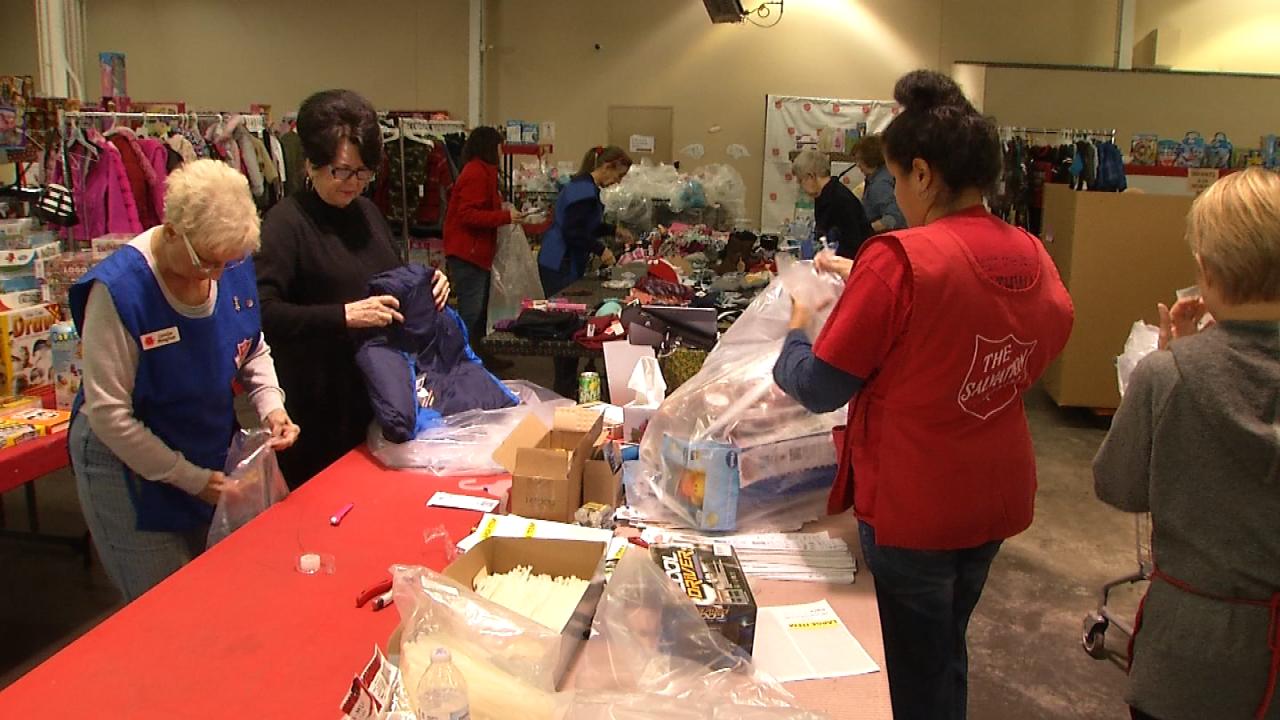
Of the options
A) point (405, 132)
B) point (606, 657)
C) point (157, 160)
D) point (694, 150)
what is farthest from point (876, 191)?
point (606, 657)

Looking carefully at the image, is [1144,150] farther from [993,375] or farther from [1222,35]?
[993,375]

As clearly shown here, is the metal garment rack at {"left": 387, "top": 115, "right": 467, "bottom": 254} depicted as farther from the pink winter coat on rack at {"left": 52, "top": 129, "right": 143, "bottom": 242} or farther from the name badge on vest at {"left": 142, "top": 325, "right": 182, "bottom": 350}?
the name badge on vest at {"left": 142, "top": 325, "right": 182, "bottom": 350}

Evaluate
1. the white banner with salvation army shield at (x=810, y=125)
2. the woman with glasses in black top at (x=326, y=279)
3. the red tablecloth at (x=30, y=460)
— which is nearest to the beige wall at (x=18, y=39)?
the white banner with salvation army shield at (x=810, y=125)

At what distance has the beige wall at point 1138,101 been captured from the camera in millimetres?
7891

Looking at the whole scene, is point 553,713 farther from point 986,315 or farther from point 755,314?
point 755,314

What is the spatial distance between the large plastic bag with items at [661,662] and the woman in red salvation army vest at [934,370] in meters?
0.42

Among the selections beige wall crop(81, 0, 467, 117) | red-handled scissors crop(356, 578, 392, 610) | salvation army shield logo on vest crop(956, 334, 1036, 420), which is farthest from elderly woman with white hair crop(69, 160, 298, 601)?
beige wall crop(81, 0, 467, 117)

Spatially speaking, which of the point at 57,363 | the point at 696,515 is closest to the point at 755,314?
the point at 696,515

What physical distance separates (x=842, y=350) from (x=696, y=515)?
49cm

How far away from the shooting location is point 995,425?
1609 mm

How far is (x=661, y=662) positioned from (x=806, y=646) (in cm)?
29

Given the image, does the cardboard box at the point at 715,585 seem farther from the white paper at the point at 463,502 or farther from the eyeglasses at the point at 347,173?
the eyeglasses at the point at 347,173

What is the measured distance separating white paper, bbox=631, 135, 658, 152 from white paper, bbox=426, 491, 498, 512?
22.4 ft

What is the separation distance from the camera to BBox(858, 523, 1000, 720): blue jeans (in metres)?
1.65
